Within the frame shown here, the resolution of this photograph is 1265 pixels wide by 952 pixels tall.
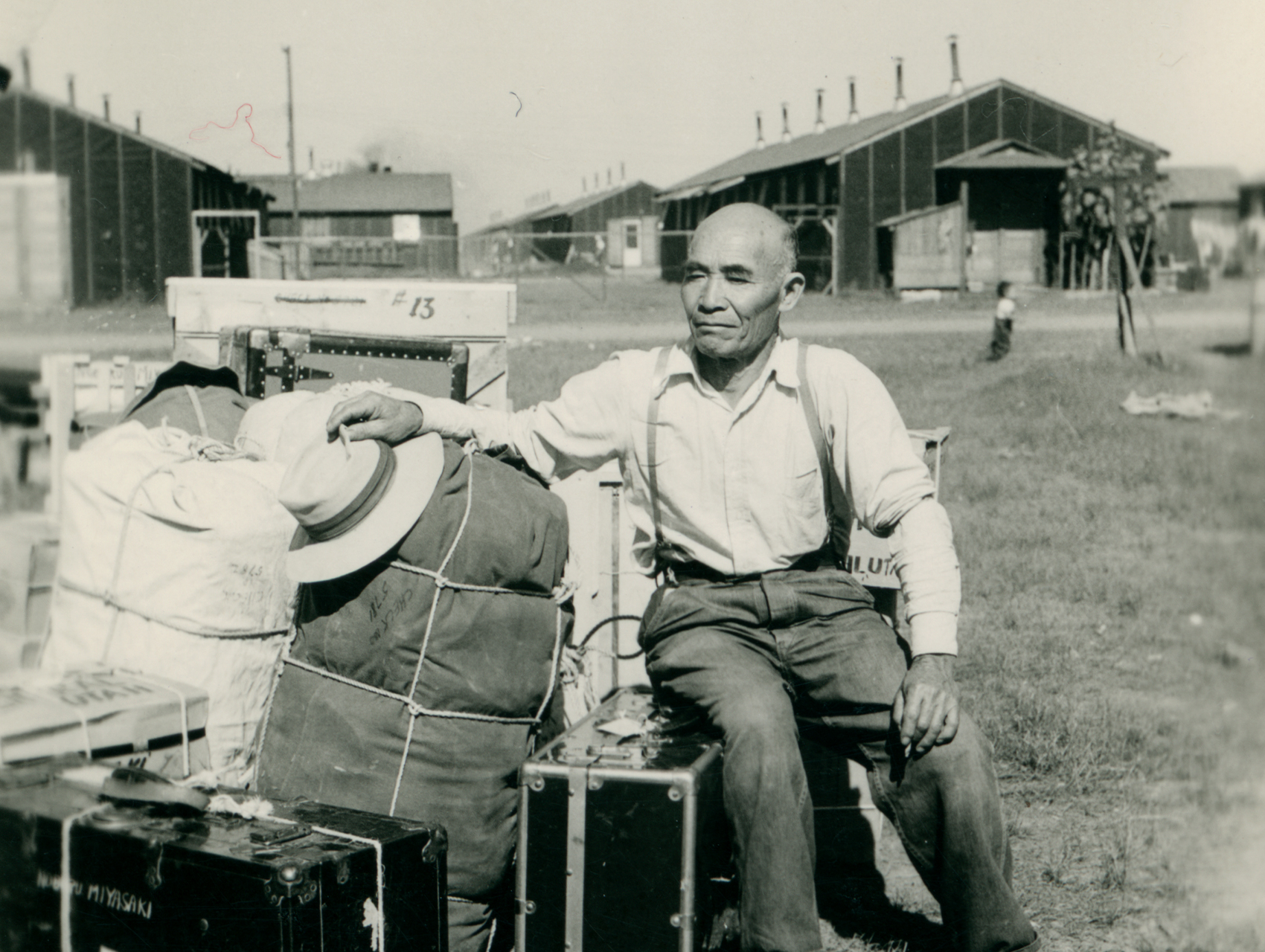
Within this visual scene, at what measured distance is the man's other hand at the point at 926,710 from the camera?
105 inches

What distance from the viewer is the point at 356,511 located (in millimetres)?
2809

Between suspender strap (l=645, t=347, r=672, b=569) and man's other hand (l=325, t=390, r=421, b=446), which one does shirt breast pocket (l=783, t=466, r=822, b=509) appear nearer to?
suspender strap (l=645, t=347, r=672, b=569)

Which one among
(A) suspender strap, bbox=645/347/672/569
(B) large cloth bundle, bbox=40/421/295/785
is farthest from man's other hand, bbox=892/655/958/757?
(B) large cloth bundle, bbox=40/421/295/785

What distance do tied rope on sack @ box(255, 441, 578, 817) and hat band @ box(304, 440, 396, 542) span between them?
0.44 feet

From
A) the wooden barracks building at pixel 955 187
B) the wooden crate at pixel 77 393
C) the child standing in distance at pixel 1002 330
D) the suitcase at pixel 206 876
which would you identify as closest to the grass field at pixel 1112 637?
the wooden crate at pixel 77 393

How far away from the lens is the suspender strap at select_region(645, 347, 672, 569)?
123 inches

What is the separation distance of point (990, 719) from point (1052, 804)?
0.59m

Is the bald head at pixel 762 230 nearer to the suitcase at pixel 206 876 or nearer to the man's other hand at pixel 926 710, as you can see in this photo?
the man's other hand at pixel 926 710

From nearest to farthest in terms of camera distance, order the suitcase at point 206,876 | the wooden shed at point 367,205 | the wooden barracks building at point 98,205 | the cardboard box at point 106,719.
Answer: the suitcase at point 206,876 → the cardboard box at point 106,719 → the wooden barracks building at point 98,205 → the wooden shed at point 367,205

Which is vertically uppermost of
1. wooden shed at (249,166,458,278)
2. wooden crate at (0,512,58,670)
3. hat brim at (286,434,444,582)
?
wooden shed at (249,166,458,278)

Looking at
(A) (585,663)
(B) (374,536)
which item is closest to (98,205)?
(A) (585,663)

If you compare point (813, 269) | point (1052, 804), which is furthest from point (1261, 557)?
point (813, 269)

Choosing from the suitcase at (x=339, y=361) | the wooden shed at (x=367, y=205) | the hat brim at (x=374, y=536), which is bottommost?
the hat brim at (x=374, y=536)

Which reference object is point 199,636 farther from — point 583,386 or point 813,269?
point 813,269
